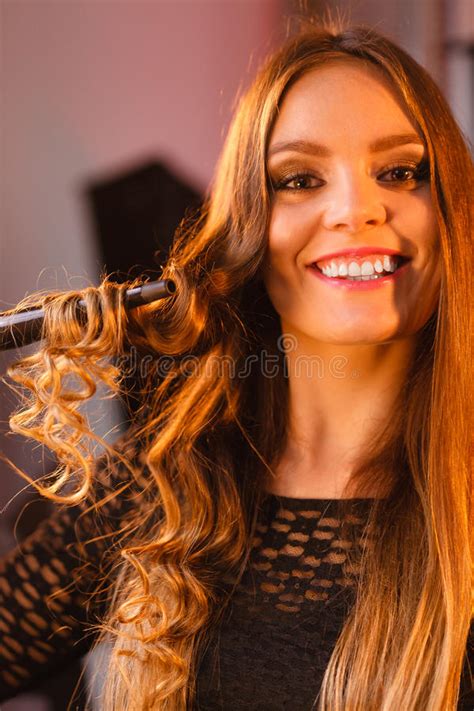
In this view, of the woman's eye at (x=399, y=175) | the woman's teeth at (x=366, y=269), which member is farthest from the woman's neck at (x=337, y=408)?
the woman's eye at (x=399, y=175)

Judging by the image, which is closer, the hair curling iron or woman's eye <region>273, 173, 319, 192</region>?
the hair curling iron

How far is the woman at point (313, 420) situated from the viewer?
1.00 meters

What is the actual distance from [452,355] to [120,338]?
429mm

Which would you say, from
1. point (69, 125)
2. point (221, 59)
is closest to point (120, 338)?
point (69, 125)

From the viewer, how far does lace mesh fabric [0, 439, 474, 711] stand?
3.32ft

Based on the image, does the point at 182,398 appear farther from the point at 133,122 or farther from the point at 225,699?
the point at 133,122

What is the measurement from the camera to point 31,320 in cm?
102

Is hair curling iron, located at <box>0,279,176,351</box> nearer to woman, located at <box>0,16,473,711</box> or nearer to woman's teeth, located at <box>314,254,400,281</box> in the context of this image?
woman, located at <box>0,16,473,711</box>

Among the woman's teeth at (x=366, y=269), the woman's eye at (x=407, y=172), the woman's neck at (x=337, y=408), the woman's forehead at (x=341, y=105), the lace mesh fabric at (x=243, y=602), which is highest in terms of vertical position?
the woman's forehead at (x=341, y=105)

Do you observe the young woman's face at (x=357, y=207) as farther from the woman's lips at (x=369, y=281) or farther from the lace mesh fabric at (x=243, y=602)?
the lace mesh fabric at (x=243, y=602)

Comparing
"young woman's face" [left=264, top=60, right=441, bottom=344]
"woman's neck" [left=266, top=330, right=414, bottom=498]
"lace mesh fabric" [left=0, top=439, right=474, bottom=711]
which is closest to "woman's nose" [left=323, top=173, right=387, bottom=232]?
"young woman's face" [left=264, top=60, right=441, bottom=344]

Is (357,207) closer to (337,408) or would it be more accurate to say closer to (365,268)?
(365,268)

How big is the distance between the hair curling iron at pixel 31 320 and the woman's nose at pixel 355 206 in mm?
233

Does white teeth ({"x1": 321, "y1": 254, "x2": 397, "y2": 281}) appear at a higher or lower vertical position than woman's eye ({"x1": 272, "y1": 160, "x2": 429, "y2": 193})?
lower
